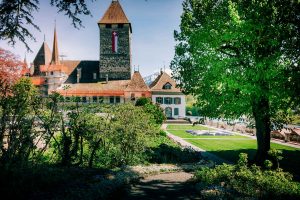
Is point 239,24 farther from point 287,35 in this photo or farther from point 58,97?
point 58,97

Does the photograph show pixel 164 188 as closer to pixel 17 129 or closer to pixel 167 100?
pixel 17 129

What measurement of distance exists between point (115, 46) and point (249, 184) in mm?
53729

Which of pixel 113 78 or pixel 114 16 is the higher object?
pixel 114 16

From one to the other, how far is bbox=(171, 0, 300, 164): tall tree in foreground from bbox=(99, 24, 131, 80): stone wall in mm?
42366

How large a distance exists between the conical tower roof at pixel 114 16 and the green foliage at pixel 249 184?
52.9 meters

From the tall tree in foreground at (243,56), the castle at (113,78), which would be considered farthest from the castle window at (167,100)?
the tall tree in foreground at (243,56)

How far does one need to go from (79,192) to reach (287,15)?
42.4 feet

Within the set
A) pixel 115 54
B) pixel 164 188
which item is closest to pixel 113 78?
pixel 115 54

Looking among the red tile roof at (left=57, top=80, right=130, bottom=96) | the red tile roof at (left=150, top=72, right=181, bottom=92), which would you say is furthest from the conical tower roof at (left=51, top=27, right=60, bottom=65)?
the red tile roof at (left=150, top=72, right=181, bottom=92)

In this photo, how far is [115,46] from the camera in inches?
2404

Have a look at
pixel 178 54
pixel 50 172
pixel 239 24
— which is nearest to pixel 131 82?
pixel 178 54

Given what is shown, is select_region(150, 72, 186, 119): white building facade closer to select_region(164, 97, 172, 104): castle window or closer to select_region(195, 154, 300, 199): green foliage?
select_region(164, 97, 172, 104): castle window

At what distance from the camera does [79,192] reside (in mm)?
9469

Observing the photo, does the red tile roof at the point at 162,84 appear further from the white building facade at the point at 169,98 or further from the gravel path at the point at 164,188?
the gravel path at the point at 164,188
